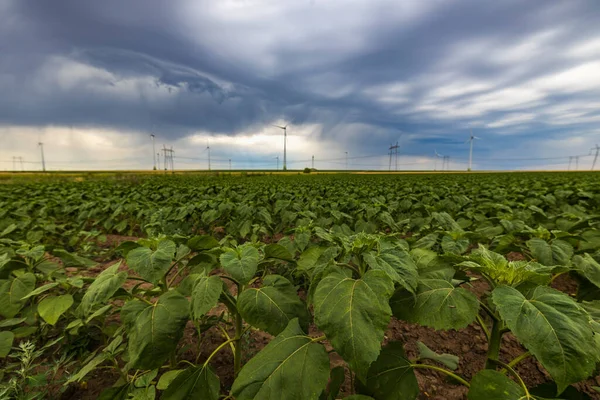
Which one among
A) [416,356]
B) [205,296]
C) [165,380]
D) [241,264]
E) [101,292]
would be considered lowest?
[416,356]

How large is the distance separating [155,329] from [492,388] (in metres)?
1.76

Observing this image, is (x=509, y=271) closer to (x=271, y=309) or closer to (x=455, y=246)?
(x=455, y=246)

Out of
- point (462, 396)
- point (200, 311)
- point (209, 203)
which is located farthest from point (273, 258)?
point (209, 203)

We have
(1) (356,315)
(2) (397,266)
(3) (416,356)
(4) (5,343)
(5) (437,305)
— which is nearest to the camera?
(1) (356,315)

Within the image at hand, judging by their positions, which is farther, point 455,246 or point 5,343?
point 455,246

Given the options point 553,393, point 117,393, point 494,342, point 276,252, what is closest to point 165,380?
point 117,393

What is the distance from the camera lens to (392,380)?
1.53 metres

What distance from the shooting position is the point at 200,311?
1.49m

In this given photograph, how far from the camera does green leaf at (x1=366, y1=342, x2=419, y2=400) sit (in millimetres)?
1485

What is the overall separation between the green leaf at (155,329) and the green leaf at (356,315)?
0.91 metres

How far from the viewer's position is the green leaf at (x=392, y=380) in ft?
4.87

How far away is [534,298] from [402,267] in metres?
0.61

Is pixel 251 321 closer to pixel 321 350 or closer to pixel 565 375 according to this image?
pixel 321 350

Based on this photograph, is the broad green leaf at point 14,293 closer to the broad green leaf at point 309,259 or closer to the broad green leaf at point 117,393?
the broad green leaf at point 117,393
